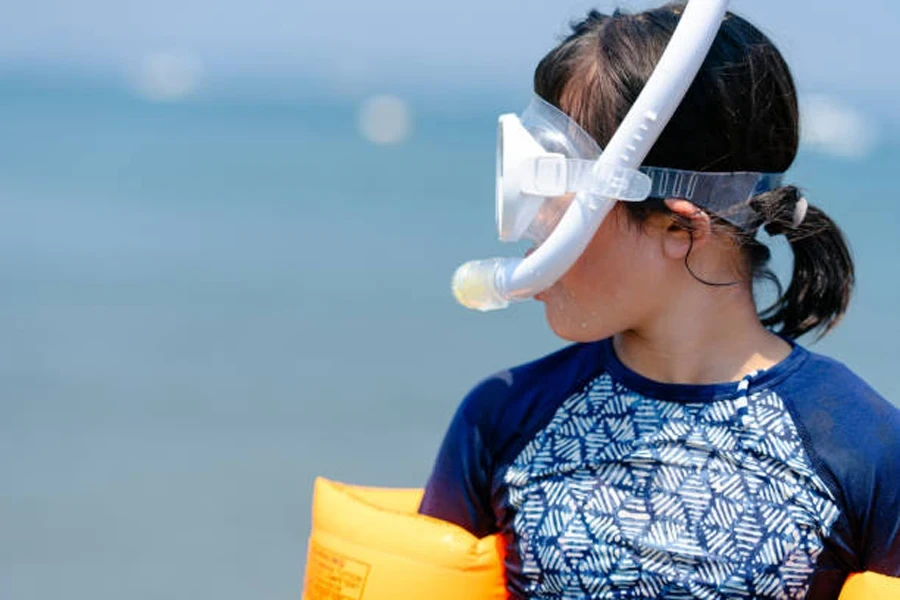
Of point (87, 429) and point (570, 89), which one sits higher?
point (570, 89)

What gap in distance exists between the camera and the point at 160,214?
307 inches

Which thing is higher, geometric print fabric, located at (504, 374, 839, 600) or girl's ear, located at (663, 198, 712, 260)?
girl's ear, located at (663, 198, 712, 260)

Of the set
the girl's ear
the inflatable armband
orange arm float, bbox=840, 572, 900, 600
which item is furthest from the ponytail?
the inflatable armband

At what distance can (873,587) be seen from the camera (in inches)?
74.7

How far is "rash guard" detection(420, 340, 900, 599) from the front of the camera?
1898mm

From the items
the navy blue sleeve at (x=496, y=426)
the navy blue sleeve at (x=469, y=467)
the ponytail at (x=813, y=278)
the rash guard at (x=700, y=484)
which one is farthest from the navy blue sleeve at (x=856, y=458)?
the navy blue sleeve at (x=469, y=467)

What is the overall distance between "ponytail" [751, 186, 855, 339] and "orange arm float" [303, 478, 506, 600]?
1.75 feet

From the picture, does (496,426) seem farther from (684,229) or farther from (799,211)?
(799,211)

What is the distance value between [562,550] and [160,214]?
608cm

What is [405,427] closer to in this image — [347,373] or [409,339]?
[347,373]

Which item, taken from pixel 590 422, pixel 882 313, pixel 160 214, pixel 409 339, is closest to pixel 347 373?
pixel 409 339

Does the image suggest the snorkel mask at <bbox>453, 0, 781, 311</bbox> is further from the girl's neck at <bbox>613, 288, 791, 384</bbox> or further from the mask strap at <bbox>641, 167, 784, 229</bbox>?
the girl's neck at <bbox>613, 288, 791, 384</bbox>

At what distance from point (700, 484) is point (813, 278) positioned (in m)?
0.36

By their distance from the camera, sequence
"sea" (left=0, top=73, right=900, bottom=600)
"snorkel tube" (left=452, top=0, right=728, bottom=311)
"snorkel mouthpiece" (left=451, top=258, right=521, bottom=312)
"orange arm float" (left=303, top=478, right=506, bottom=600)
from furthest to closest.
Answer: "sea" (left=0, top=73, right=900, bottom=600) → "orange arm float" (left=303, top=478, right=506, bottom=600) → "snorkel mouthpiece" (left=451, top=258, right=521, bottom=312) → "snorkel tube" (left=452, top=0, right=728, bottom=311)
